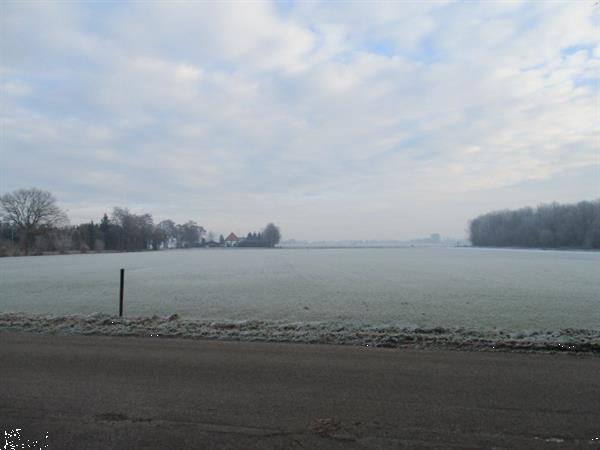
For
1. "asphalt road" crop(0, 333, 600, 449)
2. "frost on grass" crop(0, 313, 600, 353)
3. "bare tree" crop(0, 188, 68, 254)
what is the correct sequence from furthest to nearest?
1. "bare tree" crop(0, 188, 68, 254)
2. "frost on grass" crop(0, 313, 600, 353)
3. "asphalt road" crop(0, 333, 600, 449)

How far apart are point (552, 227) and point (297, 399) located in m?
169

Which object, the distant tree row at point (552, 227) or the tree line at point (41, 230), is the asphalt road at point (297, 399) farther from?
the distant tree row at point (552, 227)

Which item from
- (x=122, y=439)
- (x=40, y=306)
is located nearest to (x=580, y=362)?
(x=122, y=439)

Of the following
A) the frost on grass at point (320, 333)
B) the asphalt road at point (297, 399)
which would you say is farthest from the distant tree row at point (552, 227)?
the asphalt road at point (297, 399)

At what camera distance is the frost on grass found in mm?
8586

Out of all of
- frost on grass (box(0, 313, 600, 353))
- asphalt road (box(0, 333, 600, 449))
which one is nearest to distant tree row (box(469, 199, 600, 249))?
frost on grass (box(0, 313, 600, 353))

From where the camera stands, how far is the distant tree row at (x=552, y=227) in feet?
438

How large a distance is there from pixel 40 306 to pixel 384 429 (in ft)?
59.5

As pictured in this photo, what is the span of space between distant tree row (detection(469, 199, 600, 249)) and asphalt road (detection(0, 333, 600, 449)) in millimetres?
145542

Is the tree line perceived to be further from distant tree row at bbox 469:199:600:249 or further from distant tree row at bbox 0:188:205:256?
distant tree row at bbox 469:199:600:249

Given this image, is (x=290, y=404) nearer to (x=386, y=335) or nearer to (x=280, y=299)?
(x=386, y=335)

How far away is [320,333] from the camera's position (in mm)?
9922

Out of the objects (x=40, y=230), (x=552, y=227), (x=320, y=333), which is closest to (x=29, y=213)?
(x=40, y=230)

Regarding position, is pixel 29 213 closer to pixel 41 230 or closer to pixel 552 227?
pixel 41 230
